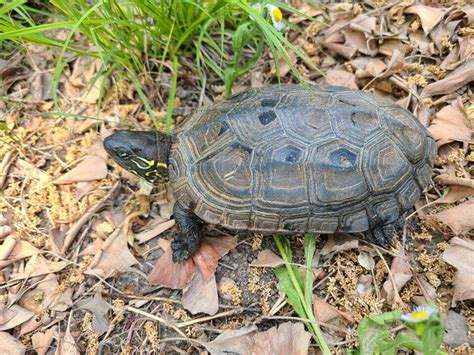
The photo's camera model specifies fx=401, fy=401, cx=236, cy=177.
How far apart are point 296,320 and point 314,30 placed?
2.15 metres

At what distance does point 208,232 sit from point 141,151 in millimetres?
660

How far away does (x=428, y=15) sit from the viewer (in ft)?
9.48

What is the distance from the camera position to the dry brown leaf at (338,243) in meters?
2.34

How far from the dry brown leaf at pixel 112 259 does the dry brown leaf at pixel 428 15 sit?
8.40ft

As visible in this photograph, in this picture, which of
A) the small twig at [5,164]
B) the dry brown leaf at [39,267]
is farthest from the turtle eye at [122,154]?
the small twig at [5,164]

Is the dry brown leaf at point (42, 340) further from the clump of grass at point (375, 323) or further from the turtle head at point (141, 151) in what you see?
the clump of grass at point (375, 323)

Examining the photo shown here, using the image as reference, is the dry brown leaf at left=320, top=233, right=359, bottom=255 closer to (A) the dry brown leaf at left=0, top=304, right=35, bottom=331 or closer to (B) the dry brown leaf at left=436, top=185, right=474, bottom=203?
(B) the dry brown leaf at left=436, top=185, right=474, bottom=203

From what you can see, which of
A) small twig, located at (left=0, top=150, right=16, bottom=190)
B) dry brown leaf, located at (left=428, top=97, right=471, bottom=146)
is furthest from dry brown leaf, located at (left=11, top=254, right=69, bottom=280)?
dry brown leaf, located at (left=428, top=97, right=471, bottom=146)

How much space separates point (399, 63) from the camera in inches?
111

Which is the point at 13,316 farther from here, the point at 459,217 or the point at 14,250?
the point at 459,217

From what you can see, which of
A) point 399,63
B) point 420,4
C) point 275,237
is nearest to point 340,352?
point 275,237

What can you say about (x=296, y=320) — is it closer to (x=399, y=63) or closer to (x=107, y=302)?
(x=107, y=302)

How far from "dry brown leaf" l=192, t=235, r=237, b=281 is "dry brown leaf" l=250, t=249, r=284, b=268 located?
0.17m

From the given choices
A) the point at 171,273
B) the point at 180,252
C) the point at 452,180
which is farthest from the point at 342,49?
the point at 171,273
